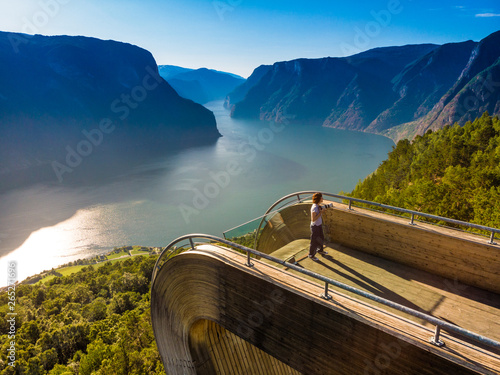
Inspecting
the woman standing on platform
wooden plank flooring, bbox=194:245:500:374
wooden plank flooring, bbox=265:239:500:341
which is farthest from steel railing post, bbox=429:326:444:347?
the woman standing on platform

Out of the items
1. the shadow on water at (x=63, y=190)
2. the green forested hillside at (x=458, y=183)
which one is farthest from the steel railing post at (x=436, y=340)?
the shadow on water at (x=63, y=190)

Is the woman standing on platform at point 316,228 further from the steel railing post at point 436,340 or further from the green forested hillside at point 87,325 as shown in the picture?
the green forested hillside at point 87,325

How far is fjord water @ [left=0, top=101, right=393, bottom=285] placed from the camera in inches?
1957

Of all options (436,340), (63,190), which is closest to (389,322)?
(436,340)

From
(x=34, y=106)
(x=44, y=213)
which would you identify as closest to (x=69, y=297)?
(x=44, y=213)

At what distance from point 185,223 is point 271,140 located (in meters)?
88.2

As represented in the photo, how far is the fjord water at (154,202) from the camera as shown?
49719 mm

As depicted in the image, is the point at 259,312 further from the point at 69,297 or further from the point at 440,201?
the point at 69,297

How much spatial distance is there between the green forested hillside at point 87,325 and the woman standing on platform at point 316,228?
47.2 ft

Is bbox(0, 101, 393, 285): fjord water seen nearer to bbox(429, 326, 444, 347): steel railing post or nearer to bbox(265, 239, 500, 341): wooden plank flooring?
bbox(265, 239, 500, 341): wooden plank flooring

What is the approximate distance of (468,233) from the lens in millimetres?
5844

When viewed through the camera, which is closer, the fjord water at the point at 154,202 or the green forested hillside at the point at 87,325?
the green forested hillside at the point at 87,325

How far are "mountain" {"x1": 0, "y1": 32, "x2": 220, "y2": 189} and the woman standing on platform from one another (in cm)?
10049

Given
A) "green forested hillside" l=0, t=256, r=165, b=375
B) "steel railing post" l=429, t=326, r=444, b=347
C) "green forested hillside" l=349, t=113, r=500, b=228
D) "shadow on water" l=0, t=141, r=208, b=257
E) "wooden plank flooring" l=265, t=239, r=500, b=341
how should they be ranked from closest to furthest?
"steel railing post" l=429, t=326, r=444, b=347 < "wooden plank flooring" l=265, t=239, r=500, b=341 < "green forested hillside" l=349, t=113, r=500, b=228 < "green forested hillside" l=0, t=256, r=165, b=375 < "shadow on water" l=0, t=141, r=208, b=257
